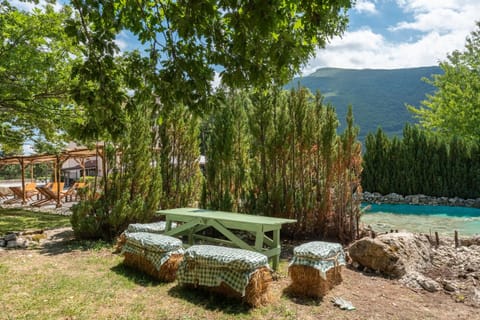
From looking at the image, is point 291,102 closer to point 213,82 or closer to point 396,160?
point 213,82

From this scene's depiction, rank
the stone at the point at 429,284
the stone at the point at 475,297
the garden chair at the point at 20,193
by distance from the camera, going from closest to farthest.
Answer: the stone at the point at 475,297 → the stone at the point at 429,284 → the garden chair at the point at 20,193

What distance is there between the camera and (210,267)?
150 inches

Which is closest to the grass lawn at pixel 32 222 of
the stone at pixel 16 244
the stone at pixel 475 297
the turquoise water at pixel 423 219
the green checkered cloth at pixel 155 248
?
the stone at pixel 16 244

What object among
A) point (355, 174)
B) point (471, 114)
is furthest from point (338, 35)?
point (471, 114)

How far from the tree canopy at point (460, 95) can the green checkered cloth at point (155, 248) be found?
22.5 meters

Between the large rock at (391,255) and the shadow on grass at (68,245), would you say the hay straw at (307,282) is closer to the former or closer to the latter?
the large rock at (391,255)

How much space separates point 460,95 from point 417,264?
805 inches

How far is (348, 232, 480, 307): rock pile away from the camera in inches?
182

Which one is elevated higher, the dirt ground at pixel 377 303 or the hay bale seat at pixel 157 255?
the hay bale seat at pixel 157 255

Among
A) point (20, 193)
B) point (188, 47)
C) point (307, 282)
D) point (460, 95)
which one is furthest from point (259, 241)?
point (460, 95)

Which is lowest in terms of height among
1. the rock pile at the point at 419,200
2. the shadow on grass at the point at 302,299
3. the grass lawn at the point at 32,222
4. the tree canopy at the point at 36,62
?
the rock pile at the point at 419,200

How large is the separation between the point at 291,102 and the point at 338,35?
397cm

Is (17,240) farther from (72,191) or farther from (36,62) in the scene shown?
(72,191)

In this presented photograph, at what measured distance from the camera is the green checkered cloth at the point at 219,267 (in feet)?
11.8
